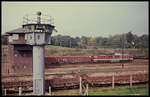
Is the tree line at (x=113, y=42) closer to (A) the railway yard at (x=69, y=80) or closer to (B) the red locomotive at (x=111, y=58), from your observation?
(B) the red locomotive at (x=111, y=58)

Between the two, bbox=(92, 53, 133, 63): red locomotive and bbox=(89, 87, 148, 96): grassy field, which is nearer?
bbox=(89, 87, 148, 96): grassy field

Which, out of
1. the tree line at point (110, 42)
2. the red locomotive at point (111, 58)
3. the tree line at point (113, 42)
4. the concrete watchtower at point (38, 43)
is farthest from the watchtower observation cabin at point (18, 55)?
the tree line at point (113, 42)

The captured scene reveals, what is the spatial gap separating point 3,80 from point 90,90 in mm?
8829

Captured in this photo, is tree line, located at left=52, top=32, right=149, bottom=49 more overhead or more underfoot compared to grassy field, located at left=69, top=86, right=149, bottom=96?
more overhead

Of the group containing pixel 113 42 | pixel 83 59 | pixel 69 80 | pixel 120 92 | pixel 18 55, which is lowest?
pixel 120 92

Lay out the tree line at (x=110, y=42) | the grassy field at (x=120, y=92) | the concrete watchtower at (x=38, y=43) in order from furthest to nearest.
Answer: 1. the tree line at (x=110, y=42)
2. the grassy field at (x=120, y=92)
3. the concrete watchtower at (x=38, y=43)

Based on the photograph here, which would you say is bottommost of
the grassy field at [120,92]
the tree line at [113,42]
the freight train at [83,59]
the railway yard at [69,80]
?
the grassy field at [120,92]

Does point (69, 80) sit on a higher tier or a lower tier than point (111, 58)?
lower

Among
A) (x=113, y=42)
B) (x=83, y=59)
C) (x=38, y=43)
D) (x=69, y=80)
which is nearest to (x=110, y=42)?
(x=113, y=42)

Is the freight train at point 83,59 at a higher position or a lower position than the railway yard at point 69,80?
higher

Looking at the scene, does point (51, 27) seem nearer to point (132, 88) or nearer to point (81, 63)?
point (132, 88)

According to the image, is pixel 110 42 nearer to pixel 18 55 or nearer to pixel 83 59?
pixel 83 59

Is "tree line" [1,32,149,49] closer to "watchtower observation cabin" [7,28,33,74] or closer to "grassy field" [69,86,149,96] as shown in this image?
"watchtower observation cabin" [7,28,33,74]

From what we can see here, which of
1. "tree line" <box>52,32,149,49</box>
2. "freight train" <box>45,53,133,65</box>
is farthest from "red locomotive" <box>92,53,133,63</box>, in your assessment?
"tree line" <box>52,32,149,49</box>
